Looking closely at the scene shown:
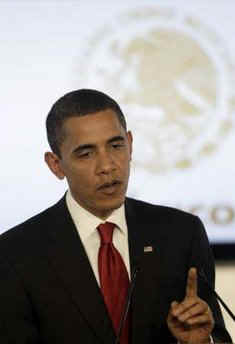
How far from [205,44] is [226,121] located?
1.16 feet

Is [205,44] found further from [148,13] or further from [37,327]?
[37,327]

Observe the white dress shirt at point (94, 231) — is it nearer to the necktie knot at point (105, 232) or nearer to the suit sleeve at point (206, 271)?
the necktie knot at point (105, 232)

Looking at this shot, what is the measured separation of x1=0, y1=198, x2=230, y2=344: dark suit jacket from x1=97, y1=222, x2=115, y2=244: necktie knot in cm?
7

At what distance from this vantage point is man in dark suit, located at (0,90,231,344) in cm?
163

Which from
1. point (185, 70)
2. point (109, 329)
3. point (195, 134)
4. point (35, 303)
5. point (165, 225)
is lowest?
point (109, 329)

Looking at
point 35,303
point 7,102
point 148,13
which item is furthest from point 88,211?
point 148,13

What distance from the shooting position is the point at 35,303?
5.41 ft

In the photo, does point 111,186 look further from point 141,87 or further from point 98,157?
point 141,87

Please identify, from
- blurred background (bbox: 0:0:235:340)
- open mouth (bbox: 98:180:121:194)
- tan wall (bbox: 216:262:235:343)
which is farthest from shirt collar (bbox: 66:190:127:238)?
tan wall (bbox: 216:262:235:343)

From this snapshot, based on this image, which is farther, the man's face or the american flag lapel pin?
the american flag lapel pin

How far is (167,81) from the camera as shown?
2.71 metres

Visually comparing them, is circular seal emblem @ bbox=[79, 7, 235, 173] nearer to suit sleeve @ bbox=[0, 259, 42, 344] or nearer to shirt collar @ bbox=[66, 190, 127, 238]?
shirt collar @ bbox=[66, 190, 127, 238]

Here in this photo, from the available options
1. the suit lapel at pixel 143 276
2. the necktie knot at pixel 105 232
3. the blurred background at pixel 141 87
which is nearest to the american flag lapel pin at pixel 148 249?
the suit lapel at pixel 143 276

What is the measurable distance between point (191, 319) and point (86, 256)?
40cm
